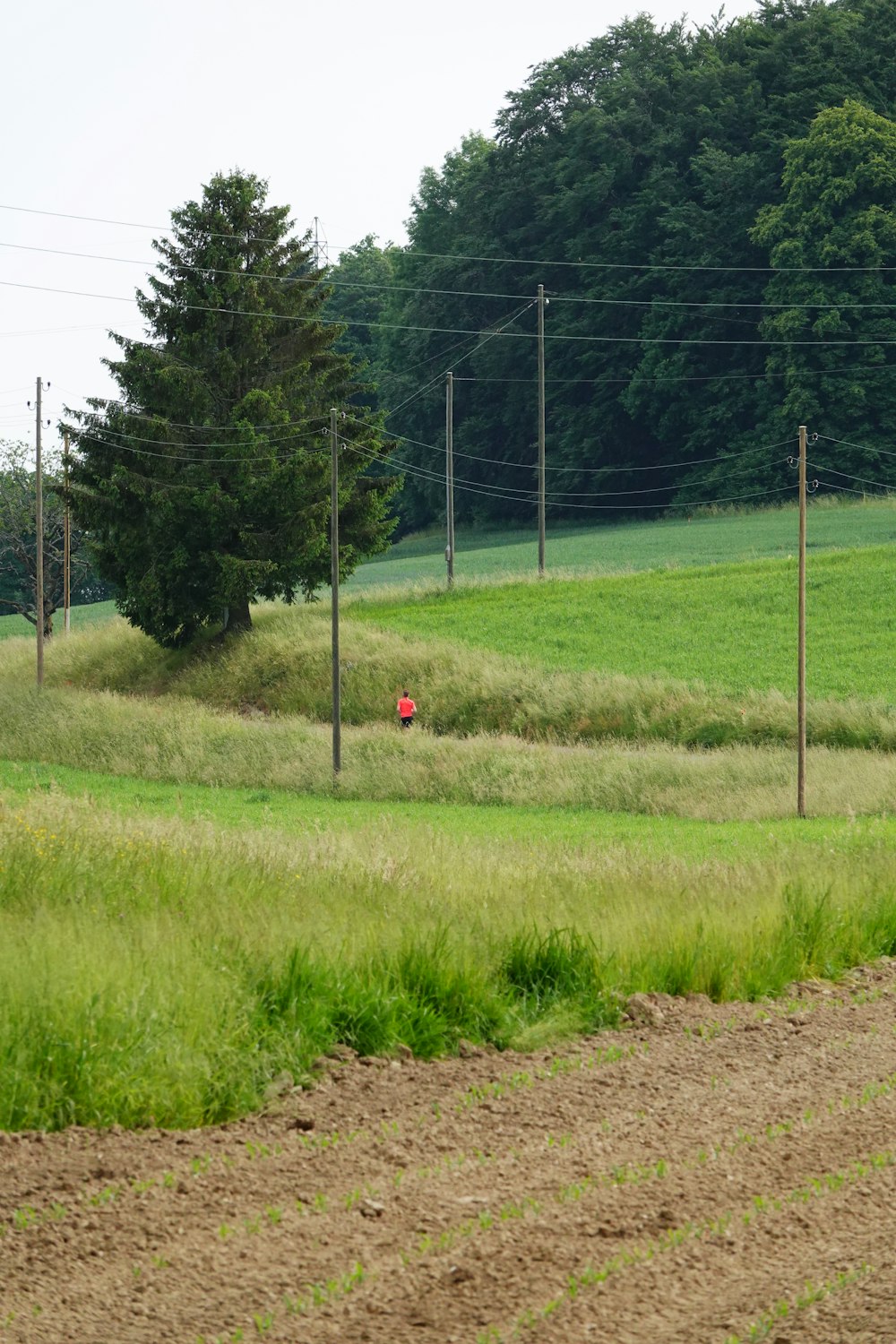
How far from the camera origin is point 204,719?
119 feet

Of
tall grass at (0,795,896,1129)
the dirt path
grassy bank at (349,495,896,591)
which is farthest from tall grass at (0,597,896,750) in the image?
the dirt path

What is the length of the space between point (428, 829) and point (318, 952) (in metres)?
10.9

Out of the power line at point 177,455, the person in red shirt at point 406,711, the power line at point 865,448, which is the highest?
the power line at point 865,448

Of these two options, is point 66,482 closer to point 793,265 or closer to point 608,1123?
point 793,265

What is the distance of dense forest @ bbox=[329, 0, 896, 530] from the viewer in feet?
228

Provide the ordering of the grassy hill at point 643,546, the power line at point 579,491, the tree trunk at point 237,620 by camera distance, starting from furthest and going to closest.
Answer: the power line at point 579,491 < the grassy hill at point 643,546 < the tree trunk at point 237,620

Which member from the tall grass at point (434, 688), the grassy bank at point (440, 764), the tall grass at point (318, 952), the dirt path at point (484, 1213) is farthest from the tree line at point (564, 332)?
the dirt path at point (484, 1213)

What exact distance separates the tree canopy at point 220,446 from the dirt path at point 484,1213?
127 ft

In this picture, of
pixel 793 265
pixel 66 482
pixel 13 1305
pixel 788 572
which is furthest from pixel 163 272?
pixel 13 1305

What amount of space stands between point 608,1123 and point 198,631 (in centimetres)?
4343

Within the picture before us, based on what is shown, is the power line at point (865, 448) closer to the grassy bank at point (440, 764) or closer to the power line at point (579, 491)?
the power line at point (579, 491)

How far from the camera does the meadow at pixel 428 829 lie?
754 cm

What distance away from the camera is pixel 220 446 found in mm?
46781

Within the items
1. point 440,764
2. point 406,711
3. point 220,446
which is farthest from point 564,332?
point 440,764
